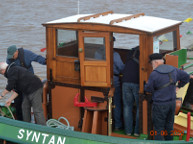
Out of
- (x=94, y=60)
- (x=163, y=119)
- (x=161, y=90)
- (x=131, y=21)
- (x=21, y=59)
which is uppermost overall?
(x=131, y=21)

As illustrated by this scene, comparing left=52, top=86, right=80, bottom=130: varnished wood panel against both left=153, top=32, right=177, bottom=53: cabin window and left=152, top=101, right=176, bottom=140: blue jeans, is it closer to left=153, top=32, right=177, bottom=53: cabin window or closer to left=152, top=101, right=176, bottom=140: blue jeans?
left=152, top=101, right=176, bottom=140: blue jeans

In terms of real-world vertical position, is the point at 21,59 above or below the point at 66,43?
below

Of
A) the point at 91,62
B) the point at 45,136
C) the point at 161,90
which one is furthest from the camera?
the point at 91,62

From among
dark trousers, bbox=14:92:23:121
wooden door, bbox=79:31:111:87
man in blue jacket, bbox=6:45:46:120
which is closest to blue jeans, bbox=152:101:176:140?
wooden door, bbox=79:31:111:87

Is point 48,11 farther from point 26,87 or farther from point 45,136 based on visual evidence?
point 45,136

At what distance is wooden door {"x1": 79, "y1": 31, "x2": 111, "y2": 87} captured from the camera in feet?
19.8

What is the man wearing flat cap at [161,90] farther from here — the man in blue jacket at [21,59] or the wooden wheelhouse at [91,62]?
the man in blue jacket at [21,59]

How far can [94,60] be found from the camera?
240 inches

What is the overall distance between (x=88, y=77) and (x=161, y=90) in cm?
112

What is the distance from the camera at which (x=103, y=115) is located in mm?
6336

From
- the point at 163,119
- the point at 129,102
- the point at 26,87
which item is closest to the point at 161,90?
the point at 163,119

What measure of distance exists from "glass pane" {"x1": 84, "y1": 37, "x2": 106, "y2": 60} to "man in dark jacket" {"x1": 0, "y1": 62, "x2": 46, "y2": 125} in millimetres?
972

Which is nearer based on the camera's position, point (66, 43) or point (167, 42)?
point (66, 43)

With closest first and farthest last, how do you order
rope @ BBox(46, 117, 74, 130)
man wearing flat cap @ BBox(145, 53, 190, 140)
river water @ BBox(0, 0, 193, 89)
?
man wearing flat cap @ BBox(145, 53, 190, 140) < rope @ BBox(46, 117, 74, 130) < river water @ BBox(0, 0, 193, 89)
